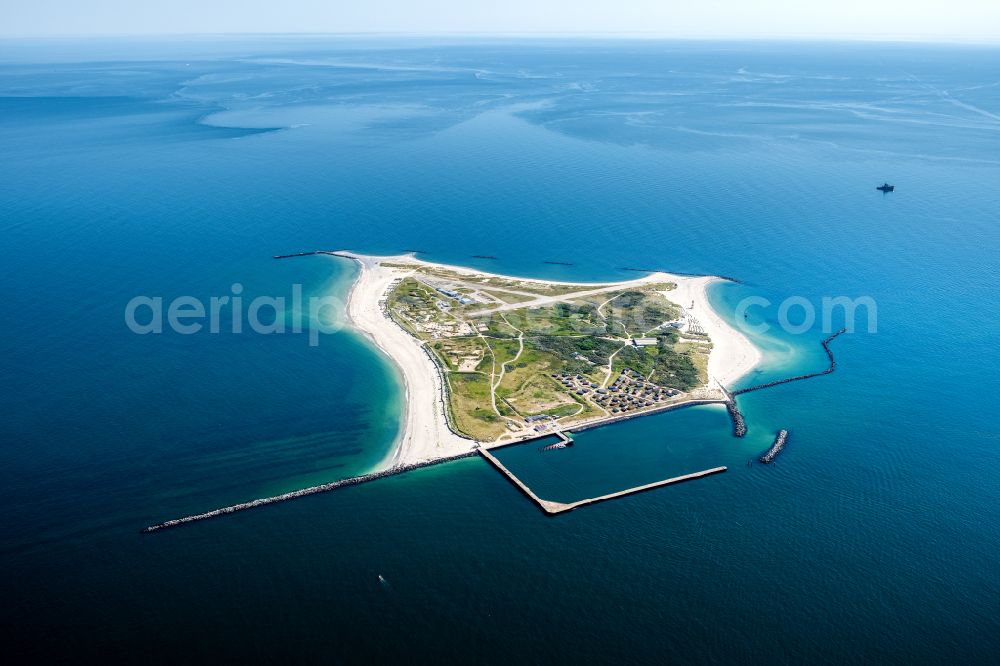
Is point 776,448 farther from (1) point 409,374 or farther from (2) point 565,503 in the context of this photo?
(1) point 409,374

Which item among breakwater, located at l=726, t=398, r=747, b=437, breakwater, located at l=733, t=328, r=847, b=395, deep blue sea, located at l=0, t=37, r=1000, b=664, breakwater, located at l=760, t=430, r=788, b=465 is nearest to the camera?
deep blue sea, located at l=0, t=37, r=1000, b=664

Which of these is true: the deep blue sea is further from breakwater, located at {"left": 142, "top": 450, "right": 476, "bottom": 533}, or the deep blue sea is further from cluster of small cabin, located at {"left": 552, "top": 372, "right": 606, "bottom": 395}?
cluster of small cabin, located at {"left": 552, "top": 372, "right": 606, "bottom": 395}

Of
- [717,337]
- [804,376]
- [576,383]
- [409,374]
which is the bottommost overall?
[409,374]

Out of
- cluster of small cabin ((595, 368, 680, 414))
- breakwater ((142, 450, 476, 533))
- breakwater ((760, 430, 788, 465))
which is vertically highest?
cluster of small cabin ((595, 368, 680, 414))

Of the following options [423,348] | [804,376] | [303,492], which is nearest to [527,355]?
[423,348]

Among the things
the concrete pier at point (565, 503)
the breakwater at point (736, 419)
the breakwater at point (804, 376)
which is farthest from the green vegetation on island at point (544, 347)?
the breakwater at point (804, 376)

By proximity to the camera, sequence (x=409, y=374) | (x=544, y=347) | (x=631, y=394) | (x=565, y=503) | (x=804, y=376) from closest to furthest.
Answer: (x=565, y=503)
(x=631, y=394)
(x=409, y=374)
(x=804, y=376)
(x=544, y=347)

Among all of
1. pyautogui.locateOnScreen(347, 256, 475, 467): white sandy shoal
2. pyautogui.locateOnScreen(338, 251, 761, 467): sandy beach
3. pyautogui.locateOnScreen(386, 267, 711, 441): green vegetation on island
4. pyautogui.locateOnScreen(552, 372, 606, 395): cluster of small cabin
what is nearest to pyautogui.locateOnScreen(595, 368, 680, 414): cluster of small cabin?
pyautogui.locateOnScreen(386, 267, 711, 441): green vegetation on island
